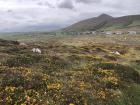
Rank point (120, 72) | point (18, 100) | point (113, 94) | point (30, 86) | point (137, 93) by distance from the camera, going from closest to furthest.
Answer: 1. point (18, 100)
2. point (30, 86)
3. point (113, 94)
4. point (137, 93)
5. point (120, 72)

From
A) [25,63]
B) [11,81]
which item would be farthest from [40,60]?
[11,81]

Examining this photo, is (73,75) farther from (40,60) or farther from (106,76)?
Result: (40,60)

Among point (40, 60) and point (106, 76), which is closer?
point (106, 76)

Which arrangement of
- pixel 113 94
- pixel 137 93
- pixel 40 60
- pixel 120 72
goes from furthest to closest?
pixel 40 60 < pixel 120 72 < pixel 137 93 < pixel 113 94

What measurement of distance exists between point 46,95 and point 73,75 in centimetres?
854

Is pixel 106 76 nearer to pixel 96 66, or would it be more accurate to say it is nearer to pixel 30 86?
pixel 96 66

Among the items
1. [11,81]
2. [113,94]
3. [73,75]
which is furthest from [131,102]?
[11,81]

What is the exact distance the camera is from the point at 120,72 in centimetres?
3350

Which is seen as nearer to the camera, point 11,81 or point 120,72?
point 11,81

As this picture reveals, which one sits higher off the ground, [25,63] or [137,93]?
[25,63]

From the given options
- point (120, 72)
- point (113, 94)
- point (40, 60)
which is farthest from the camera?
point (40, 60)

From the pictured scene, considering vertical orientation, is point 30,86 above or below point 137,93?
above

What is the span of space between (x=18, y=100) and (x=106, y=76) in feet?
41.9

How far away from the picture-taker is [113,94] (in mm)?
23906
